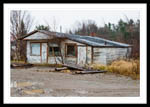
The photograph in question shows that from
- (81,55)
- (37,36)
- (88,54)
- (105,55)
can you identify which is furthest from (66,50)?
(105,55)

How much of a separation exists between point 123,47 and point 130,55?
2027mm

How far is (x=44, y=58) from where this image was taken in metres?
16.7

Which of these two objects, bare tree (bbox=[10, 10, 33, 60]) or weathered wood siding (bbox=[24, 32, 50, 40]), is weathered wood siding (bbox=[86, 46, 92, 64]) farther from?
bare tree (bbox=[10, 10, 33, 60])

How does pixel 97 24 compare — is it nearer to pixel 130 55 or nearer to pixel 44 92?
pixel 130 55

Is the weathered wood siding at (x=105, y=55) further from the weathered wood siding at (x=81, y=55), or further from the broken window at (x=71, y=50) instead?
the broken window at (x=71, y=50)

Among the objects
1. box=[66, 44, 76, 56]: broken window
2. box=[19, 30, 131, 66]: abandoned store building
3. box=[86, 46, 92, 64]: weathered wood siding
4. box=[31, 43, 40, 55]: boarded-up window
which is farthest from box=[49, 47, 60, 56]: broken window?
box=[86, 46, 92, 64]: weathered wood siding

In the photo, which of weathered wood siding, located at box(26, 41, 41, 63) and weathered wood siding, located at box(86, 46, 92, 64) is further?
weathered wood siding, located at box(26, 41, 41, 63)

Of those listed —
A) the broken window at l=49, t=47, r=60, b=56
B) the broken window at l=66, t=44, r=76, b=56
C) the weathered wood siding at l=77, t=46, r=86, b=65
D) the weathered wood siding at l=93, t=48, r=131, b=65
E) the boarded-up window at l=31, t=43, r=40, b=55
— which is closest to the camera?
the weathered wood siding at l=93, t=48, r=131, b=65

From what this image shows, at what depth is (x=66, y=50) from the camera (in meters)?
15.9

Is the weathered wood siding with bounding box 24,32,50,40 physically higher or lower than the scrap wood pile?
higher

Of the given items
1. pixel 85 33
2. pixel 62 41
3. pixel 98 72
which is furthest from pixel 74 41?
pixel 85 33

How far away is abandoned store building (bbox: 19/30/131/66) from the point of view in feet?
48.6

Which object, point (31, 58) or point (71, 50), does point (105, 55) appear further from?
point (31, 58)

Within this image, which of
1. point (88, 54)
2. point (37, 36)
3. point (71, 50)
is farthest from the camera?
point (37, 36)
